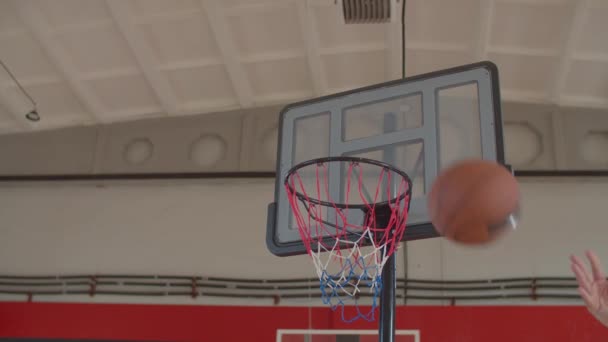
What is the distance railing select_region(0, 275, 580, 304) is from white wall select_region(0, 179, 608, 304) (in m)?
0.10

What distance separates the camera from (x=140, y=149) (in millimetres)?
7746

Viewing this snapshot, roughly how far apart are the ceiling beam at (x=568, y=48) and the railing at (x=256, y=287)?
196 centimetres

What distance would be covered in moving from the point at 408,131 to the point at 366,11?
197cm

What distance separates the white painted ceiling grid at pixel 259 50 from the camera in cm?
611

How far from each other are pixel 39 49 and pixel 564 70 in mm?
5268

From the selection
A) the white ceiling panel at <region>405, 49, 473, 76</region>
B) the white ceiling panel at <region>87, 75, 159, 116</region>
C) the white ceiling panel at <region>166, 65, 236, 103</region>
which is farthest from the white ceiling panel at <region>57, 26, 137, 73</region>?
the white ceiling panel at <region>405, 49, 473, 76</region>

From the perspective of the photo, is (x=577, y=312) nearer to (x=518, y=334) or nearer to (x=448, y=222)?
(x=518, y=334)

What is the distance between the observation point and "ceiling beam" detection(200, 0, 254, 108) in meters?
6.14

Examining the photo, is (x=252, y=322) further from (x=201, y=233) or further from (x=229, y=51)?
(x=229, y=51)

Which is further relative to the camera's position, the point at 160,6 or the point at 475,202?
the point at 160,6

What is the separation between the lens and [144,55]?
261 inches

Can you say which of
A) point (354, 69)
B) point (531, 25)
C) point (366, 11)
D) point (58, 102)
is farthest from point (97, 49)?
point (531, 25)

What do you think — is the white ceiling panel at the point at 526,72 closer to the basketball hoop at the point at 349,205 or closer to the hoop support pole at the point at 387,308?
the basketball hoop at the point at 349,205

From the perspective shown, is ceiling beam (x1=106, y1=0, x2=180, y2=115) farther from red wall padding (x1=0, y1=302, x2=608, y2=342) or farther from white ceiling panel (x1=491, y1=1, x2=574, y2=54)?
white ceiling panel (x1=491, y1=1, x2=574, y2=54)
